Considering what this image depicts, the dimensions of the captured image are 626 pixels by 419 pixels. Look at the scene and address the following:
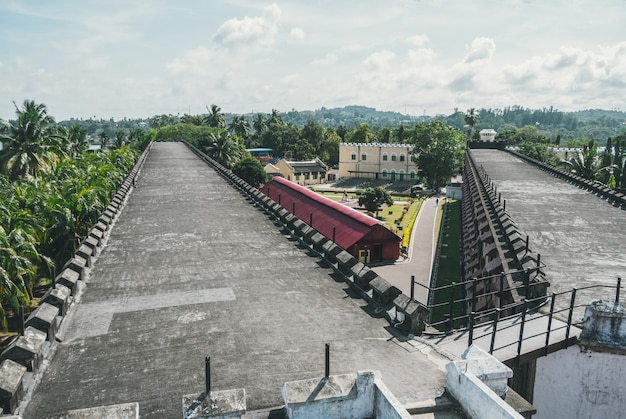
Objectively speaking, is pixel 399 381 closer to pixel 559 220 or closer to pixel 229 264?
pixel 229 264

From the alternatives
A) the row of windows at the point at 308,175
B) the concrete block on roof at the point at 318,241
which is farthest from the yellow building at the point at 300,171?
the concrete block on roof at the point at 318,241

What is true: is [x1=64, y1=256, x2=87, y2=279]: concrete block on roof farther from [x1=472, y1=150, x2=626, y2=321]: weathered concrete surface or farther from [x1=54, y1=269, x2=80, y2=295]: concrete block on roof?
[x1=472, y1=150, x2=626, y2=321]: weathered concrete surface

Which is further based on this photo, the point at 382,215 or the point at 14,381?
the point at 382,215

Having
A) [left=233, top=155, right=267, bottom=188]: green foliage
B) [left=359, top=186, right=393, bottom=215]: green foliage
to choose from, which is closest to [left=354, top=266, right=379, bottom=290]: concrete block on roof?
[left=359, top=186, right=393, bottom=215]: green foliage

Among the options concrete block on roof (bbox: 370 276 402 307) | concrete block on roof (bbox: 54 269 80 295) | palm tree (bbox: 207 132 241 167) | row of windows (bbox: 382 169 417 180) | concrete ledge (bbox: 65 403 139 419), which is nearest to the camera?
concrete ledge (bbox: 65 403 139 419)

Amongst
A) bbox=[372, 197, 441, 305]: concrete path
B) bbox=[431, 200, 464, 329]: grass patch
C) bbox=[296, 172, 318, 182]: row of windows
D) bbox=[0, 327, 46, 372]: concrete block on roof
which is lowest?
bbox=[372, 197, 441, 305]: concrete path

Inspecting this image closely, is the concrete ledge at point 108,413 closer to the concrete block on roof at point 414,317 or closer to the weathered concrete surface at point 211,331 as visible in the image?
the weathered concrete surface at point 211,331

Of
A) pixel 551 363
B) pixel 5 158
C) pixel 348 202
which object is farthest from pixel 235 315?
pixel 348 202
